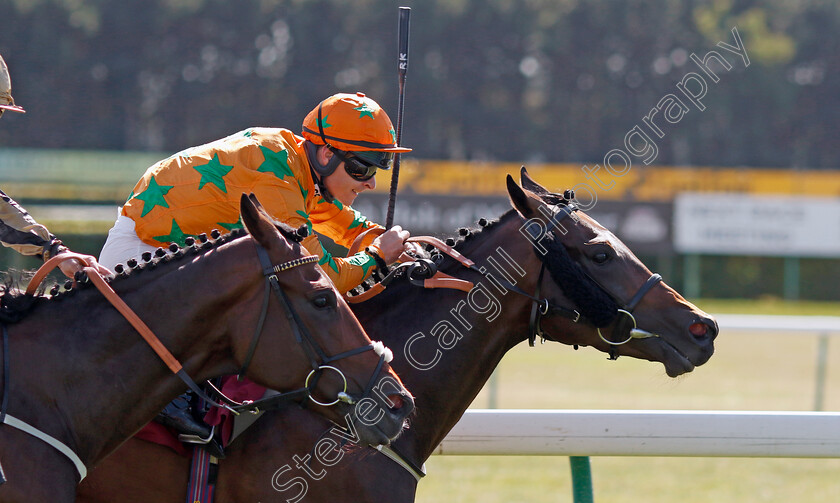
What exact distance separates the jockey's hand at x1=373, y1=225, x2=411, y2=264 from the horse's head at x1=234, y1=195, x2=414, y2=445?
859 millimetres

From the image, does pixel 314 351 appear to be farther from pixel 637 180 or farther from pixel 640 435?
pixel 637 180

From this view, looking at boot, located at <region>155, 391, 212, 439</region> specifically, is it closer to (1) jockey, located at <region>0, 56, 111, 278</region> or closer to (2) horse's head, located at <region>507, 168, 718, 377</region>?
(1) jockey, located at <region>0, 56, 111, 278</region>

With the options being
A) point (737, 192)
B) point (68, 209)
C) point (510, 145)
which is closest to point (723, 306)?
point (737, 192)

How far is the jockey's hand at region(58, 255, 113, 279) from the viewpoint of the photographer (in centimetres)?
294

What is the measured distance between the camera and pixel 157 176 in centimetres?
339

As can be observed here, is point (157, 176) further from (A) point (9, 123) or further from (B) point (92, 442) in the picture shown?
(A) point (9, 123)

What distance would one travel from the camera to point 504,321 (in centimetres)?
358

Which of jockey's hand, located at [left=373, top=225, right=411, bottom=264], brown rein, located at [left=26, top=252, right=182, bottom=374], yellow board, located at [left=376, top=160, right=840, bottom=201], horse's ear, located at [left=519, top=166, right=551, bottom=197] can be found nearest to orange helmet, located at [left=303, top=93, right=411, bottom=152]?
jockey's hand, located at [left=373, top=225, right=411, bottom=264]

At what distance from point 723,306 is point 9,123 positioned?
60.0 ft

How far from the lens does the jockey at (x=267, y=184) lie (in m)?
3.33

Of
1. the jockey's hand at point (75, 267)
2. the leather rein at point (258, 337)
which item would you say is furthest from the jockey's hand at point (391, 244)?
the jockey's hand at point (75, 267)

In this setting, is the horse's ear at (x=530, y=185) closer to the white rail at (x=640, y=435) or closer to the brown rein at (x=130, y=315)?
the white rail at (x=640, y=435)

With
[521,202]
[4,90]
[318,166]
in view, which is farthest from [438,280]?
[4,90]

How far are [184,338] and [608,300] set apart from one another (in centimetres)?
150
